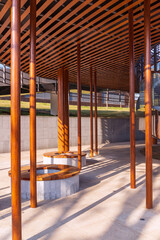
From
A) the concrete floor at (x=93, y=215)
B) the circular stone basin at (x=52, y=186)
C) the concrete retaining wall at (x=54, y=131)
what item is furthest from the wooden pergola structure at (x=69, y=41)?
the concrete retaining wall at (x=54, y=131)

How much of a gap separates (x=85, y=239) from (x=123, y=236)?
2.12 feet

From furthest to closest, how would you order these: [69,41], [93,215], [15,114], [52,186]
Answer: [69,41]
[52,186]
[93,215]
[15,114]

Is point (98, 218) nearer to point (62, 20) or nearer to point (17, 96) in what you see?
point (17, 96)

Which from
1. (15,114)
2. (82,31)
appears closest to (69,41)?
(82,31)

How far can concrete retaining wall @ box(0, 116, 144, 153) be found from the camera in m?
16.3

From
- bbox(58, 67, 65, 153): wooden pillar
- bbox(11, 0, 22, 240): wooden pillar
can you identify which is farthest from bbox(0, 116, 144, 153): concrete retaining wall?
bbox(11, 0, 22, 240): wooden pillar

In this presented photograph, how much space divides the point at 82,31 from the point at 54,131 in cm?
1163

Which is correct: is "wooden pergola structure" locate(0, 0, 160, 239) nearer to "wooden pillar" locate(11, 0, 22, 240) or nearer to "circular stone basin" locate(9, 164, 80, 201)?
"wooden pillar" locate(11, 0, 22, 240)

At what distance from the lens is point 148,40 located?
5.52 metres

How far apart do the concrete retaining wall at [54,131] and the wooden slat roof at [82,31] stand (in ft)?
19.5

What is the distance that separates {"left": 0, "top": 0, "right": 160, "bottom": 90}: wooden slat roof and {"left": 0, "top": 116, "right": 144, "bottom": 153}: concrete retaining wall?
5.96 metres

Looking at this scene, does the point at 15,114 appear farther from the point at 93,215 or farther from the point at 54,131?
the point at 54,131

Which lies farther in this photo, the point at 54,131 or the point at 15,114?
the point at 54,131

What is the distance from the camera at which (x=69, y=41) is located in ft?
29.2
